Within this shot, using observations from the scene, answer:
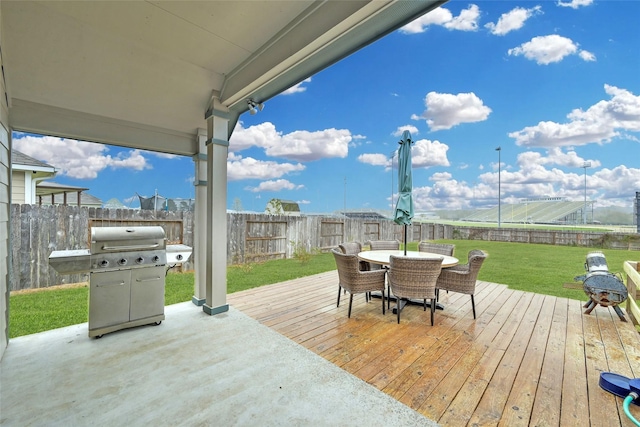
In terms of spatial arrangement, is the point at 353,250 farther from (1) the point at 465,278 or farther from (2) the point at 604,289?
(2) the point at 604,289

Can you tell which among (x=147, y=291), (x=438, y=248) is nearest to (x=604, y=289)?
(x=438, y=248)

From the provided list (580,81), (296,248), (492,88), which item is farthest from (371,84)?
(296,248)

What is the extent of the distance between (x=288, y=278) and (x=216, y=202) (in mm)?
2910

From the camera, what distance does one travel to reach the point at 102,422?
162 centimetres

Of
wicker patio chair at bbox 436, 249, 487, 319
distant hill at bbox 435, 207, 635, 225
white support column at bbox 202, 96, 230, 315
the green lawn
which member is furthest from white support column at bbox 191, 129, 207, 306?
distant hill at bbox 435, 207, 635, 225

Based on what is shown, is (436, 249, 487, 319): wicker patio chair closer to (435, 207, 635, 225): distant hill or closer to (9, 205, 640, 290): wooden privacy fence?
(435, 207, 635, 225): distant hill

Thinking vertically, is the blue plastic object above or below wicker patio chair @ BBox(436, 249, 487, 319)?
below

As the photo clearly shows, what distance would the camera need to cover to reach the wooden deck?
179 centimetres

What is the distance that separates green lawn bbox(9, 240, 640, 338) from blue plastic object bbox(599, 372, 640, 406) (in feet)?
8.96

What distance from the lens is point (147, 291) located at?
305 centimetres

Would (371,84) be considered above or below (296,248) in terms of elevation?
above

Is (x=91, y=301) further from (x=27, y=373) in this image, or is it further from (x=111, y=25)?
(x=111, y=25)

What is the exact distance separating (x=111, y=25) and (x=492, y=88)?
1644 centimetres

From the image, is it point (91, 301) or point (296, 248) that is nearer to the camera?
point (91, 301)
